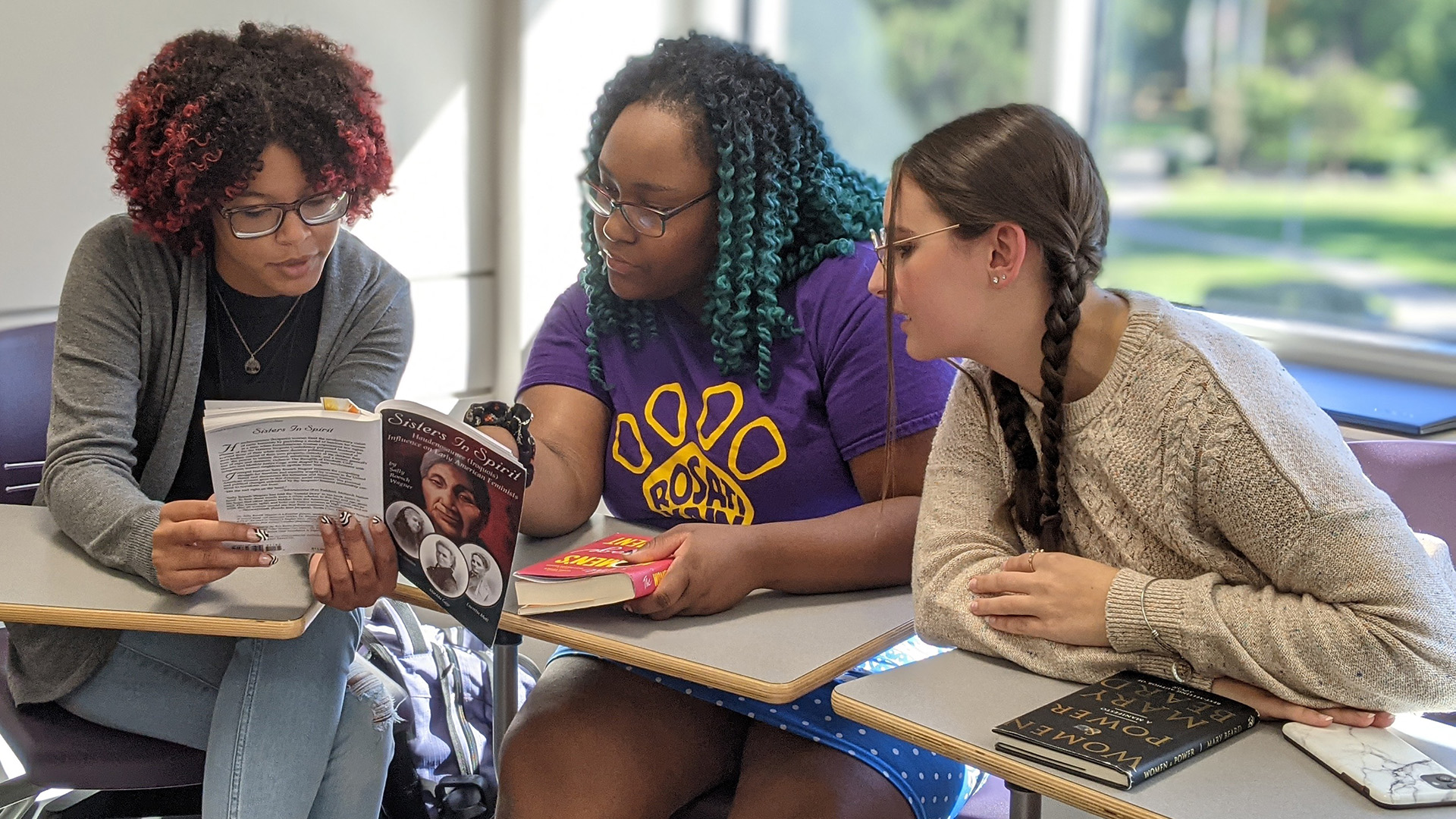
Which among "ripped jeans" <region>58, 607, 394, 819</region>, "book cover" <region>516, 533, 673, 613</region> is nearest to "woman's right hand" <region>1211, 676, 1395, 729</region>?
"book cover" <region>516, 533, 673, 613</region>

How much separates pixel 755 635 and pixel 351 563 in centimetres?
52

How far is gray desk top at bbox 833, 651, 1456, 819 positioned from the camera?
1151mm

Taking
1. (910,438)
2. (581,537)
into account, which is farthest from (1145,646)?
(581,537)

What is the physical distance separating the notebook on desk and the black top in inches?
60.5

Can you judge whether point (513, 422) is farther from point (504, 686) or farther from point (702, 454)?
point (504, 686)

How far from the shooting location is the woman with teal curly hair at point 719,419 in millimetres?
1657

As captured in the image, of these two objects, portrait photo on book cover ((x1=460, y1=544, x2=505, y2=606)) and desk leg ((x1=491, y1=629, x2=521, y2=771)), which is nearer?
portrait photo on book cover ((x1=460, y1=544, x2=505, y2=606))

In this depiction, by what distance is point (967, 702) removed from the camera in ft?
4.45

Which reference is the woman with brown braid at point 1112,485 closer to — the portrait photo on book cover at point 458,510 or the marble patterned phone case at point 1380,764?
the marble patterned phone case at point 1380,764

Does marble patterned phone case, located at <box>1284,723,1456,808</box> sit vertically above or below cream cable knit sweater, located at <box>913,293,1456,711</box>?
below

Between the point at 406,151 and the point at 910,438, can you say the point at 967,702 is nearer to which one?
the point at 910,438

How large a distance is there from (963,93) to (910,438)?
222 centimetres

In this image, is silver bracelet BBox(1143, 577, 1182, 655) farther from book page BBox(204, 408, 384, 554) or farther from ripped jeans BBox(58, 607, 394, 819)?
ripped jeans BBox(58, 607, 394, 819)

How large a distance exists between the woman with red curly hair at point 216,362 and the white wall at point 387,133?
3.60ft
